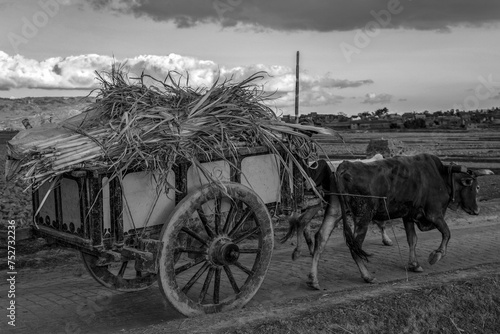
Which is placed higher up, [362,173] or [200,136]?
[200,136]

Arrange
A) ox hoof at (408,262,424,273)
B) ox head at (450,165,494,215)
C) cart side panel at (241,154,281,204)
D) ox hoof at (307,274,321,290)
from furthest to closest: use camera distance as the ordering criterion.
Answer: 1. ox head at (450,165,494,215)
2. ox hoof at (408,262,424,273)
3. ox hoof at (307,274,321,290)
4. cart side panel at (241,154,281,204)

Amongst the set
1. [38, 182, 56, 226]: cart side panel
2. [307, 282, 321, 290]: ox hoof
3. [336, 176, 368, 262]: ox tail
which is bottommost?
[307, 282, 321, 290]: ox hoof

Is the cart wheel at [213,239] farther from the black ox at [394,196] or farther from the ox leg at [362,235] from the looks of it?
the ox leg at [362,235]

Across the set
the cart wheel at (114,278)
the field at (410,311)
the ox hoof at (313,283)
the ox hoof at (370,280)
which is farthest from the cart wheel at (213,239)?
the ox hoof at (370,280)

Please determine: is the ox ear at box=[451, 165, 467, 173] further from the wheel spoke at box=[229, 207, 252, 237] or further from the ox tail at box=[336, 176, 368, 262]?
the wheel spoke at box=[229, 207, 252, 237]

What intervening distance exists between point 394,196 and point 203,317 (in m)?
3.39

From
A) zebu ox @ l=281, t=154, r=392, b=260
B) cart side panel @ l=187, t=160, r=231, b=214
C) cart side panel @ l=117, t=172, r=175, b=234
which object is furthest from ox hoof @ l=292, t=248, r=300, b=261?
cart side panel @ l=117, t=172, r=175, b=234

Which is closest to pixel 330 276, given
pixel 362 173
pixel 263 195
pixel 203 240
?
pixel 362 173

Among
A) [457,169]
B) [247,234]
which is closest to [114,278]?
[247,234]

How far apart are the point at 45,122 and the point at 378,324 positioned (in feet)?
12.4

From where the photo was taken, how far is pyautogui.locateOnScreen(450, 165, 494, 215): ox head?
26.2ft

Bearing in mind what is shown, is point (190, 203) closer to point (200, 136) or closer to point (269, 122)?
point (200, 136)

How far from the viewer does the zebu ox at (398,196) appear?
7016 millimetres

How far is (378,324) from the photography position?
17.0 ft
